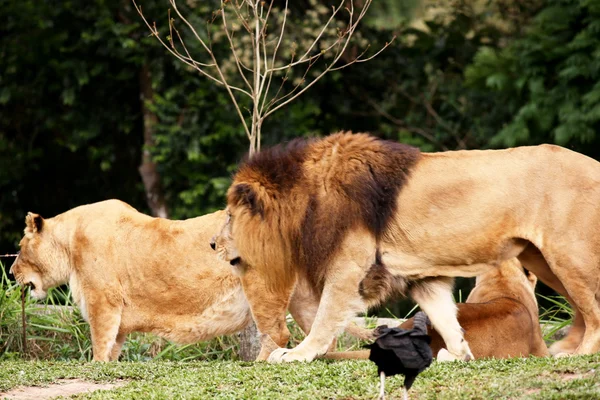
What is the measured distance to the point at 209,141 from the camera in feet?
50.1

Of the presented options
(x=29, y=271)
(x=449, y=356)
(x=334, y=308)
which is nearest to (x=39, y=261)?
(x=29, y=271)

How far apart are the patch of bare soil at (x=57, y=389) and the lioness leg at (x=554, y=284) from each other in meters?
3.04

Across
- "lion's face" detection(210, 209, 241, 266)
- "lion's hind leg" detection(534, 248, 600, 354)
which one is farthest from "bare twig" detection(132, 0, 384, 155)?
"lion's hind leg" detection(534, 248, 600, 354)

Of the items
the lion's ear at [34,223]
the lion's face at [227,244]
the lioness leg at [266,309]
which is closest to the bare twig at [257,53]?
the lion's face at [227,244]

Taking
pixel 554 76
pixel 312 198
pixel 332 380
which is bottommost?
pixel 332 380

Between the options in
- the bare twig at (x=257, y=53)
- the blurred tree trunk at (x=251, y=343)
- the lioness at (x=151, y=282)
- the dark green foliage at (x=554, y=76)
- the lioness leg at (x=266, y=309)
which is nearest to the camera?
the lioness leg at (x=266, y=309)

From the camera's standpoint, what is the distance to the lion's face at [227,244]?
7.47 meters

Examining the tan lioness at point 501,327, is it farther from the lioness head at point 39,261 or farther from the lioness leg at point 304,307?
the lioness head at point 39,261

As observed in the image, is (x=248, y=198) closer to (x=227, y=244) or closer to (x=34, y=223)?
(x=227, y=244)

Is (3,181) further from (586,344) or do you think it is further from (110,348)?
(586,344)

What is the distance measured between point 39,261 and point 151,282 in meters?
1.19

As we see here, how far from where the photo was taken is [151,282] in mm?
8500

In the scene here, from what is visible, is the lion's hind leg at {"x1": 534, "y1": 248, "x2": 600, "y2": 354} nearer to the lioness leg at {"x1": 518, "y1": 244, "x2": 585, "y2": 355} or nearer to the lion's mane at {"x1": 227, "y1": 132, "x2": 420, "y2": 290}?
the lioness leg at {"x1": 518, "y1": 244, "x2": 585, "y2": 355}

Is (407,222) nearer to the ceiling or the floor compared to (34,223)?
nearer to the ceiling
